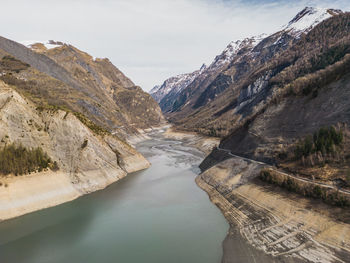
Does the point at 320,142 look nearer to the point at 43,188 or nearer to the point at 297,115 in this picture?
the point at 297,115

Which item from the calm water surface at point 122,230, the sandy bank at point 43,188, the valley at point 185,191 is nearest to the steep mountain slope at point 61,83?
the valley at point 185,191

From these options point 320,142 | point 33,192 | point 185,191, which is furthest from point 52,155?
point 320,142

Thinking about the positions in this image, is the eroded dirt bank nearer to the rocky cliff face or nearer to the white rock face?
the white rock face

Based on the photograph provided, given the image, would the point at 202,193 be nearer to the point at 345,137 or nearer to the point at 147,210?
the point at 147,210

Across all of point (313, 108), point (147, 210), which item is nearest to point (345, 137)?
point (313, 108)

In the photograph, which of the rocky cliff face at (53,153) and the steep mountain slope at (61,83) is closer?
the rocky cliff face at (53,153)

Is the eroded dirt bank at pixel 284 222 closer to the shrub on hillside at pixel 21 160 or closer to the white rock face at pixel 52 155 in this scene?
the white rock face at pixel 52 155

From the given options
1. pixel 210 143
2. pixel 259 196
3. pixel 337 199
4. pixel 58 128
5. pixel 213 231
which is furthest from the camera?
pixel 210 143

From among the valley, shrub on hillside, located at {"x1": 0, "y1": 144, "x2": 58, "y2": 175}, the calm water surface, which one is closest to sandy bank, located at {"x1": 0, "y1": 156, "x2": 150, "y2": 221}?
the valley
